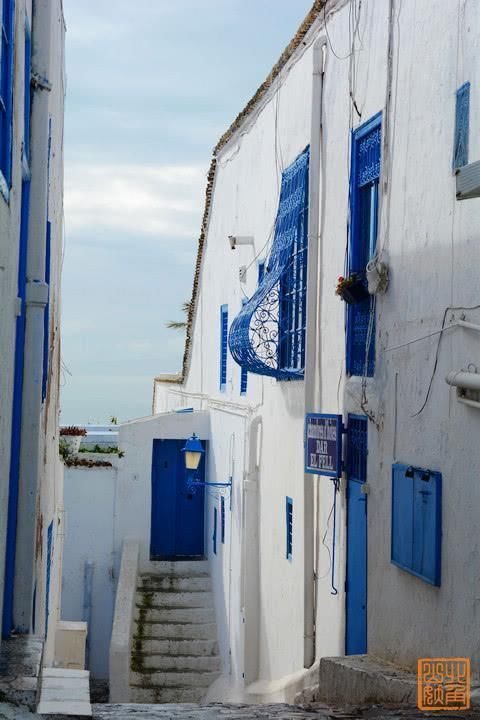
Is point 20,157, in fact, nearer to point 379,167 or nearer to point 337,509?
point 379,167

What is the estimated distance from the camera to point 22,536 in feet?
22.8

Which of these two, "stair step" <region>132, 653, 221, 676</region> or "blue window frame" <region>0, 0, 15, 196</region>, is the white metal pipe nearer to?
"blue window frame" <region>0, 0, 15, 196</region>

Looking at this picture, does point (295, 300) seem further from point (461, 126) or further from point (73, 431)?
point (73, 431)

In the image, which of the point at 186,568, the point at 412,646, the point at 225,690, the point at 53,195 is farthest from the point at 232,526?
the point at 412,646

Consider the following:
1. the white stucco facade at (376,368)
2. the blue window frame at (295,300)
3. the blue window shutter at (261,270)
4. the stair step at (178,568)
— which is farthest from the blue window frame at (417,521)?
the stair step at (178,568)

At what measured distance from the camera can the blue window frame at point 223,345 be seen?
17328 mm

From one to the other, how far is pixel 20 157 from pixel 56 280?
17.7 feet

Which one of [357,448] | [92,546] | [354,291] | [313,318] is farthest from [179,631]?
[354,291]

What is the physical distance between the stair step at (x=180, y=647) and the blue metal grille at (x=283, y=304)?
594 centimetres

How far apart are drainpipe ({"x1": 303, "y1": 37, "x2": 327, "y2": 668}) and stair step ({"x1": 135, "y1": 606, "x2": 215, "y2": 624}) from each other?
6712 millimetres

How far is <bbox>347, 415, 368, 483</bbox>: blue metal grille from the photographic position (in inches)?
358

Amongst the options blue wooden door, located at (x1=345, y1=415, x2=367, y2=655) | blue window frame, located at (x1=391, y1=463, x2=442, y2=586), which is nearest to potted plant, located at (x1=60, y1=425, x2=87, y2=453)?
blue wooden door, located at (x1=345, y1=415, x2=367, y2=655)

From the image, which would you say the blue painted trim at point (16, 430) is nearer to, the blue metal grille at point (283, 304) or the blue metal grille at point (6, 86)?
the blue metal grille at point (6, 86)

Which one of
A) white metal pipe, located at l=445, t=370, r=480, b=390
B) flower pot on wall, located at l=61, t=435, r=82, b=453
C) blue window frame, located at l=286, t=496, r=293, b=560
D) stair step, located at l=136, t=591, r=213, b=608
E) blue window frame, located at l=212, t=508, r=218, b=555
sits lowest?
stair step, located at l=136, t=591, r=213, b=608
